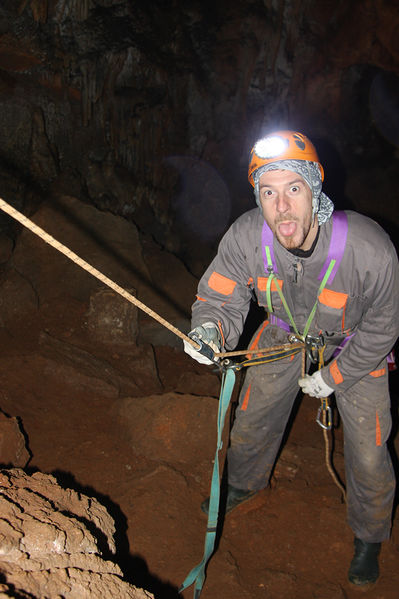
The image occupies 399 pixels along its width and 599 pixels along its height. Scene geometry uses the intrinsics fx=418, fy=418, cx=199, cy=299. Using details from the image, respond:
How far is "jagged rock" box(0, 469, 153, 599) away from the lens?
137 cm

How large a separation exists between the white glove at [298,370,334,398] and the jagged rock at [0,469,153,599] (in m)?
1.50

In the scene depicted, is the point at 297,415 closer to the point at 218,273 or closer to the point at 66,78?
the point at 218,273

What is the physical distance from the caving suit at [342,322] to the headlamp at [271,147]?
0.40 m

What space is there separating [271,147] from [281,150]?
6 cm

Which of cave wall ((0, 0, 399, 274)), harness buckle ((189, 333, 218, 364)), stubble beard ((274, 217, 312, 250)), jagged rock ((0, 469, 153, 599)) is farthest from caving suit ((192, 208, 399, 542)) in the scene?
cave wall ((0, 0, 399, 274))

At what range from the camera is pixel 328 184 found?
1294 centimetres

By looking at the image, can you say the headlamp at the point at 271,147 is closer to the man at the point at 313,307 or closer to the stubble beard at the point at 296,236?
the man at the point at 313,307

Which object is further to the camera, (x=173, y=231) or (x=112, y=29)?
(x=173, y=231)

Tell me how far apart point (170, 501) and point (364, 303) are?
Answer: 2.17 m

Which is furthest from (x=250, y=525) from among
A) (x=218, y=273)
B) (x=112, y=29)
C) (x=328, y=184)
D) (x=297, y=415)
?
(x=328, y=184)

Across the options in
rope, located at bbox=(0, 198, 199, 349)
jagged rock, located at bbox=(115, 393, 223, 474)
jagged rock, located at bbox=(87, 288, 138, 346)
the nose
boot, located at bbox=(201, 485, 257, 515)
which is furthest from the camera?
jagged rock, located at bbox=(87, 288, 138, 346)

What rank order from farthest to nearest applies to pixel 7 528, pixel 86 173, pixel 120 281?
pixel 86 173, pixel 120 281, pixel 7 528

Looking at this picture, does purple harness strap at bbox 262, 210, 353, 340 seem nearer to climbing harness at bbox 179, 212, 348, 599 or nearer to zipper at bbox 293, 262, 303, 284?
climbing harness at bbox 179, 212, 348, 599

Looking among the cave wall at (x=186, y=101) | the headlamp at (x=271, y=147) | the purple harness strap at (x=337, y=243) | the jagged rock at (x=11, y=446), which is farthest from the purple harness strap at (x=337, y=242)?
the cave wall at (x=186, y=101)
